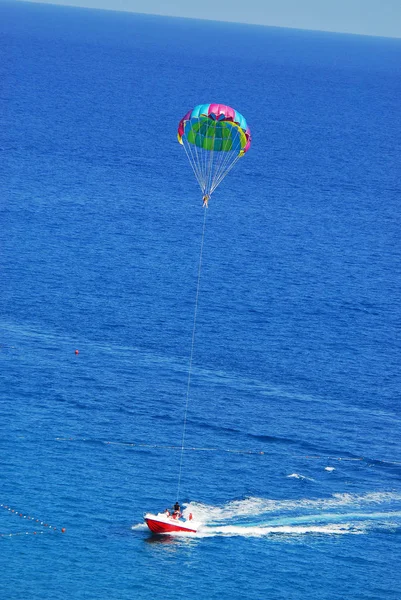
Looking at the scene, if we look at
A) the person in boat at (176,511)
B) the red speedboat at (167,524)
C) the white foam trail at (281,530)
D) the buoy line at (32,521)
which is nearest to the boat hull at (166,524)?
the red speedboat at (167,524)

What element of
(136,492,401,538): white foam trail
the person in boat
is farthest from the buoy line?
the person in boat

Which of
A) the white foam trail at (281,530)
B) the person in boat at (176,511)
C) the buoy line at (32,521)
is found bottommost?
the buoy line at (32,521)

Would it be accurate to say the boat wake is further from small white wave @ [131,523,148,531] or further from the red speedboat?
small white wave @ [131,523,148,531]

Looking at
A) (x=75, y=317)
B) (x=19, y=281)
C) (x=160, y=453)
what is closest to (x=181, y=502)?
(x=160, y=453)

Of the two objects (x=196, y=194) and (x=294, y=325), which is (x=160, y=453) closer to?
(x=294, y=325)

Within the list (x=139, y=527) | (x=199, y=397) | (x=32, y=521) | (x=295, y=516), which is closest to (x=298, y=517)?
(x=295, y=516)

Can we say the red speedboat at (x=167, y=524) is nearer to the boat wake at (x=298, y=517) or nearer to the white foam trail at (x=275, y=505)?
the boat wake at (x=298, y=517)
